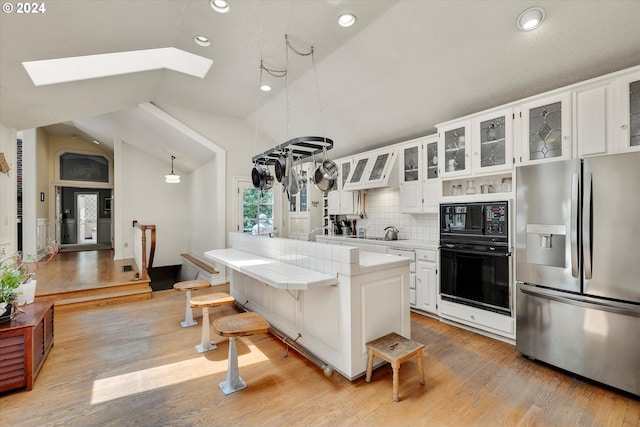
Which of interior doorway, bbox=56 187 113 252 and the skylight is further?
interior doorway, bbox=56 187 113 252

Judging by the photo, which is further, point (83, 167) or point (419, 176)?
point (83, 167)

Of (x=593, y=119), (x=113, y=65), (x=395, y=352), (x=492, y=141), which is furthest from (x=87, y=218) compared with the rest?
(x=593, y=119)

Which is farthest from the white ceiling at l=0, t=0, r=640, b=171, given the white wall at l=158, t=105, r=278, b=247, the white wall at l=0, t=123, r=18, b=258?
the white wall at l=158, t=105, r=278, b=247

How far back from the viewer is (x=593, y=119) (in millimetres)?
2412

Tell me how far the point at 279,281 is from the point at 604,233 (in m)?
2.51

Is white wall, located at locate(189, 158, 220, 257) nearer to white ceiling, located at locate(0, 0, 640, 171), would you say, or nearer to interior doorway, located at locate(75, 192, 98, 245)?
white ceiling, located at locate(0, 0, 640, 171)

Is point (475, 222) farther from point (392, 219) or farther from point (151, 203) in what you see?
point (151, 203)

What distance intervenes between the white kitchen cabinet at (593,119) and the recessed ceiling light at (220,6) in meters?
3.15

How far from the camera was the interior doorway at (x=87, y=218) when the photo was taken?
393 inches

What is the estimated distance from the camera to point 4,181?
378 cm

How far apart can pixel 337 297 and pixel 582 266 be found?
6.49ft

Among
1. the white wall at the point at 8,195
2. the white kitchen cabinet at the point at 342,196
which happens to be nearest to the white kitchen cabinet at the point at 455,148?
the white kitchen cabinet at the point at 342,196

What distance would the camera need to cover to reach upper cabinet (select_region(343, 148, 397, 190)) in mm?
4332

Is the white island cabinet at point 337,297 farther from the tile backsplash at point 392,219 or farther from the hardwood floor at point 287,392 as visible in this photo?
the tile backsplash at point 392,219
